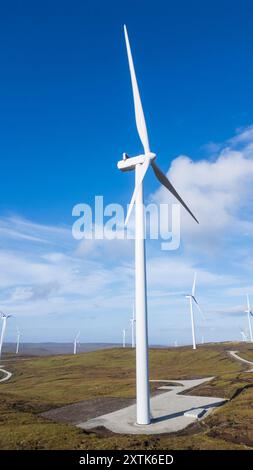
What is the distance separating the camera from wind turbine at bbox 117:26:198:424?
34625mm

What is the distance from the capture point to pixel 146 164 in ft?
134

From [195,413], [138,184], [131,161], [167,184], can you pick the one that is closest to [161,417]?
[195,413]

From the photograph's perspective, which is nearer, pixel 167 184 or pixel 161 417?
pixel 161 417

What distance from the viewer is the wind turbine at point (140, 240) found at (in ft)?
114

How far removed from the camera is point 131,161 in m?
42.1

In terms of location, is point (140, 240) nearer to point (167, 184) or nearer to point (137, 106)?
point (167, 184)

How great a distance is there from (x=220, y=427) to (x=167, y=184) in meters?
27.7

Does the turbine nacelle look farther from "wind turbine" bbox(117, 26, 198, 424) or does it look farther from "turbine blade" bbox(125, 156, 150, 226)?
"turbine blade" bbox(125, 156, 150, 226)

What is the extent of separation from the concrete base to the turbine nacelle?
1074 inches

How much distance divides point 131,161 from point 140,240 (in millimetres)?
10149

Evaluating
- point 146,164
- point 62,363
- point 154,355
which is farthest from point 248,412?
point 62,363

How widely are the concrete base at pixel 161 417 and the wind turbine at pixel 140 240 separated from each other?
1.75 m

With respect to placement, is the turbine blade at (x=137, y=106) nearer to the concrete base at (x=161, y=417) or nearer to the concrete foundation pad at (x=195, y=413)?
the concrete base at (x=161, y=417)
